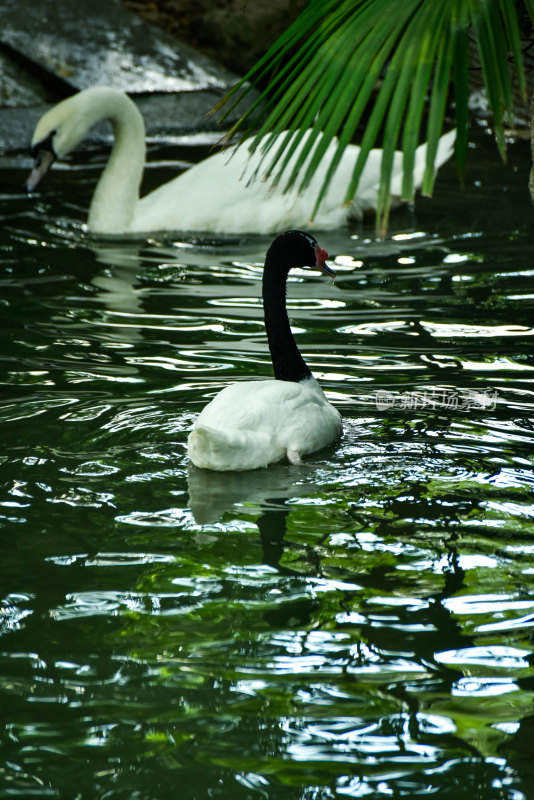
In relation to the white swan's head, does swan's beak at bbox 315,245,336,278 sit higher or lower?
lower

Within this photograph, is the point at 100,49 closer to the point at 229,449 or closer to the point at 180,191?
the point at 180,191

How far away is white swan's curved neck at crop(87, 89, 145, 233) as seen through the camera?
888 cm

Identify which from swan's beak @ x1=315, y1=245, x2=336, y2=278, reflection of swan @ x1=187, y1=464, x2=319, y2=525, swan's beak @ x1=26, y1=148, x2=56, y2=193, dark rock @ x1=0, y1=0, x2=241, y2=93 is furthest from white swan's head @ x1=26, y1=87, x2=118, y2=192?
reflection of swan @ x1=187, y1=464, x2=319, y2=525

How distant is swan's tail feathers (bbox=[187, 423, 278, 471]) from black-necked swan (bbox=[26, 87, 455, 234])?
13.8 ft

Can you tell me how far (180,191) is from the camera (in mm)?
8852

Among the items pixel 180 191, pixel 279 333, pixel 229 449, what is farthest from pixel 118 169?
pixel 229 449

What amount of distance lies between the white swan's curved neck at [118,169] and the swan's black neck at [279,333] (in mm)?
3741

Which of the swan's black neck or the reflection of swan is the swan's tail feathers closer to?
the reflection of swan

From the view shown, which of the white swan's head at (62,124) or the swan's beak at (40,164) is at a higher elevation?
the white swan's head at (62,124)

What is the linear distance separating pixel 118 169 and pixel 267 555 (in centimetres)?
554

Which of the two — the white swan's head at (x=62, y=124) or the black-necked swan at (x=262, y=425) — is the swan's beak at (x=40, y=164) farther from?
the black-necked swan at (x=262, y=425)

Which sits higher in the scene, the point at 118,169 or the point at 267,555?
the point at 118,169

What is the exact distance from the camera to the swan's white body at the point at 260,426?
4621 mm

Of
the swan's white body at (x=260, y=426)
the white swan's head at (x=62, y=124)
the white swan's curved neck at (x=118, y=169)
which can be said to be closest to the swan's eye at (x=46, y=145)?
the white swan's head at (x=62, y=124)
